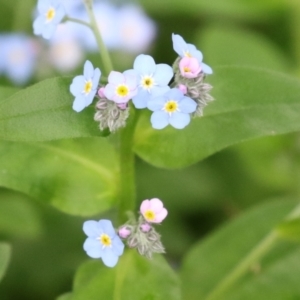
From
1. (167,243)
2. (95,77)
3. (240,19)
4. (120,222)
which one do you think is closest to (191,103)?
(95,77)

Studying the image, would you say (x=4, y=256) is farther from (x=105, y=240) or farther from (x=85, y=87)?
(x=85, y=87)

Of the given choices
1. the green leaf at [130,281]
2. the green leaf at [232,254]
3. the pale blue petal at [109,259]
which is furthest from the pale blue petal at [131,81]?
the green leaf at [232,254]

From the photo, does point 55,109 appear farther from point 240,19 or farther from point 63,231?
point 240,19

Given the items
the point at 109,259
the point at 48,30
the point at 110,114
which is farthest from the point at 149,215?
the point at 48,30

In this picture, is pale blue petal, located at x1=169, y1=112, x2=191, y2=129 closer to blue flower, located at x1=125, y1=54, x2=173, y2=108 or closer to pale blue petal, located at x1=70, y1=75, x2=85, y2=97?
blue flower, located at x1=125, y1=54, x2=173, y2=108

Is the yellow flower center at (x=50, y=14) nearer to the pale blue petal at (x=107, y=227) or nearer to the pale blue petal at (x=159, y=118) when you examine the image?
the pale blue petal at (x=159, y=118)

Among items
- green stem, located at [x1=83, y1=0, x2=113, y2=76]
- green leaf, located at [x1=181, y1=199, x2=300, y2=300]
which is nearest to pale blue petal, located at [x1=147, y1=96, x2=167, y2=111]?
green stem, located at [x1=83, y1=0, x2=113, y2=76]
